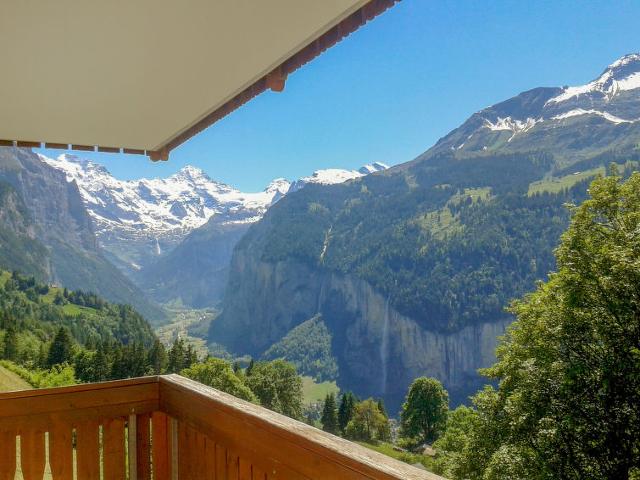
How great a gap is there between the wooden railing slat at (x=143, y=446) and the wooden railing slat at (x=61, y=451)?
0.77ft

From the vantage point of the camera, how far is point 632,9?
13550 centimetres

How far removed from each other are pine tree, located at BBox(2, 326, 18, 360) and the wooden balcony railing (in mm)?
39632

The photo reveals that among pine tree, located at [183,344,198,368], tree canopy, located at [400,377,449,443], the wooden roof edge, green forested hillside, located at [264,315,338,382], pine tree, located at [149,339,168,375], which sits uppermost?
the wooden roof edge

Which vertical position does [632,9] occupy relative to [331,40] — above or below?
above

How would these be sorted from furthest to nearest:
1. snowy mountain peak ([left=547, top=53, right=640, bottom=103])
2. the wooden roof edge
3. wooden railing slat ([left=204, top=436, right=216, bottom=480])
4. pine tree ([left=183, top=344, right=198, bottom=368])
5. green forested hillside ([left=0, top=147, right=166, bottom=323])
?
1. green forested hillside ([left=0, top=147, right=166, bottom=323])
2. snowy mountain peak ([left=547, top=53, right=640, bottom=103])
3. pine tree ([left=183, top=344, right=198, bottom=368])
4. the wooden roof edge
5. wooden railing slat ([left=204, top=436, right=216, bottom=480])

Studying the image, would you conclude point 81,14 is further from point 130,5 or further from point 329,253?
point 329,253

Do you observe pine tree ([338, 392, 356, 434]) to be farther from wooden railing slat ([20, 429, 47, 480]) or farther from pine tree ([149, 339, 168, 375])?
wooden railing slat ([20, 429, 47, 480])

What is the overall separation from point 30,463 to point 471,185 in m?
130

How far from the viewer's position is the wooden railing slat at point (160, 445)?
184 centimetres

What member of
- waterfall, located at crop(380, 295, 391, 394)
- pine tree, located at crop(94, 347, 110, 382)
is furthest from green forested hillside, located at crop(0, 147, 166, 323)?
pine tree, located at crop(94, 347, 110, 382)

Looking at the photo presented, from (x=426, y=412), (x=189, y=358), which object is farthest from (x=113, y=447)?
(x=426, y=412)

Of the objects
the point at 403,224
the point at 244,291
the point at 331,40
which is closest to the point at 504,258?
the point at 403,224

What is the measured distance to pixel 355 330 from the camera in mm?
107438

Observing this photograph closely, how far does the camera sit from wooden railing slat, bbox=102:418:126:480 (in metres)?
1.77
